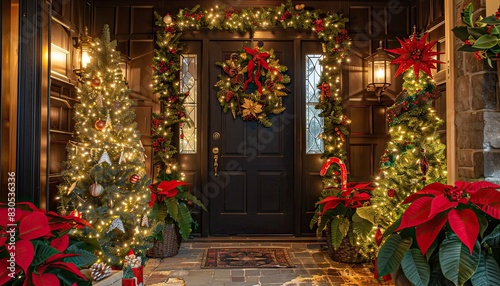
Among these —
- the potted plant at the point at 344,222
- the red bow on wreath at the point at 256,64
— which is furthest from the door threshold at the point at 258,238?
the red bow on wreath at the point at 256,64

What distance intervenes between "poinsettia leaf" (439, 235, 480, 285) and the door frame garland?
9.87 ft

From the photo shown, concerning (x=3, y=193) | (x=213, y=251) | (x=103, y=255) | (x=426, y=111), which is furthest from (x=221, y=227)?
(x=426, y=111)

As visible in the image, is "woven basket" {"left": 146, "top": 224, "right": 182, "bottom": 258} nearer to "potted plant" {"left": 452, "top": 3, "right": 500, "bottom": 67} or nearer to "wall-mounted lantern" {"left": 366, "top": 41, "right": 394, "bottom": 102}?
"wall-mounted lantern" {"left": 366, "top": 41, "right": 394, "bottom": 102}

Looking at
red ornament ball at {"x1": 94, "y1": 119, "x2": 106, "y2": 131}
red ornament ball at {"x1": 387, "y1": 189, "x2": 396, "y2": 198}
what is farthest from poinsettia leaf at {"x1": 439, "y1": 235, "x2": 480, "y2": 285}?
red ornament ball at {"x1": 94, "y1": 119, "x2": 106, "y2": 131}

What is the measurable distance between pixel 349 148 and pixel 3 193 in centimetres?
364

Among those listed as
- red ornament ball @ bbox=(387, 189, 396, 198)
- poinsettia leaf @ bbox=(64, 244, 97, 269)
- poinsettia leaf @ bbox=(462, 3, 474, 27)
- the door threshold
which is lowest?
the door threshold

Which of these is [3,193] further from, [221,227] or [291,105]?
[291,105]

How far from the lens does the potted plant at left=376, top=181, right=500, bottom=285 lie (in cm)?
142

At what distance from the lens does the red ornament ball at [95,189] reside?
2.76 metres

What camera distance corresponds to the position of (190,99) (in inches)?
187

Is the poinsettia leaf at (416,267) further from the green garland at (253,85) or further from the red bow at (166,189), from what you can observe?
the green garland at (253,85)

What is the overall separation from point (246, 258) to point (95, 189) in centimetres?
174

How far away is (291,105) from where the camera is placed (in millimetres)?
4750

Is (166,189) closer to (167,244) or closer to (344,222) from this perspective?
(167,244)
